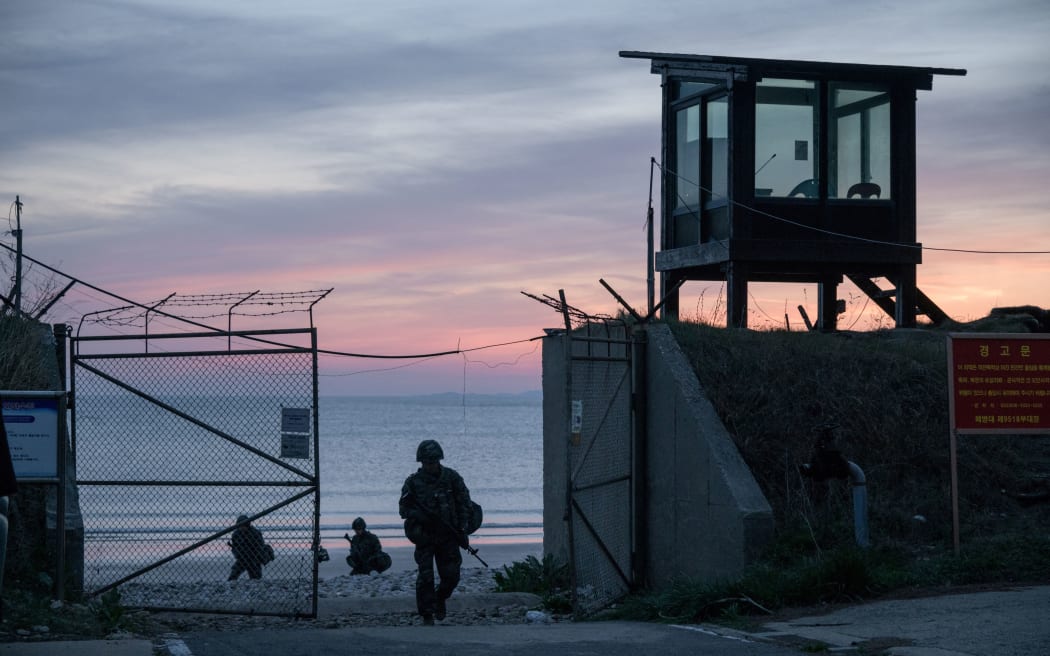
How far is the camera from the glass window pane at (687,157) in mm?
18016

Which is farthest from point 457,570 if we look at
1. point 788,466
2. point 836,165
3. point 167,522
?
point 167,522

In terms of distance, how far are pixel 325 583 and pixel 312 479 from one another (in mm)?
5808

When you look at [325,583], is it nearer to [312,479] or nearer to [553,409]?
[553,409]

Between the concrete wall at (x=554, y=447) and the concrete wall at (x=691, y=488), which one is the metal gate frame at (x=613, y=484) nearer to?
the concrete wall at (x=691, y=488)

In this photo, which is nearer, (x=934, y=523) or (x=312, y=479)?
(x=312, y=479)

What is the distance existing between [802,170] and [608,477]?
700 cm

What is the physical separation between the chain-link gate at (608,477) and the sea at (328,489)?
10.8 feet

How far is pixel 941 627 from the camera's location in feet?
26.2

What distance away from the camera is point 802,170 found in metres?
17.4

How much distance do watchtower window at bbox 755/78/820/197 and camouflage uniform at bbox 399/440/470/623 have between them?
8522 mm

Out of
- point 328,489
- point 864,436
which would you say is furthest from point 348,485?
point 864,436

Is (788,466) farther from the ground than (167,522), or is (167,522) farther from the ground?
(788,466)

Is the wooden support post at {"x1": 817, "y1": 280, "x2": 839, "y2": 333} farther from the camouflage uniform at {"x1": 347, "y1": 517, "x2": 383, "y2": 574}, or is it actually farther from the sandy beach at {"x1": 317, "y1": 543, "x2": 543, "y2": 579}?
the camouflage uniform at {"x1": 347, "y1": 517, "x2": 383, "y2": 574}

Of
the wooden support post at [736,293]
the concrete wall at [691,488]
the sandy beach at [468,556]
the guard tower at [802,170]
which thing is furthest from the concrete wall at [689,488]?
the sandy beach at [468,556]
